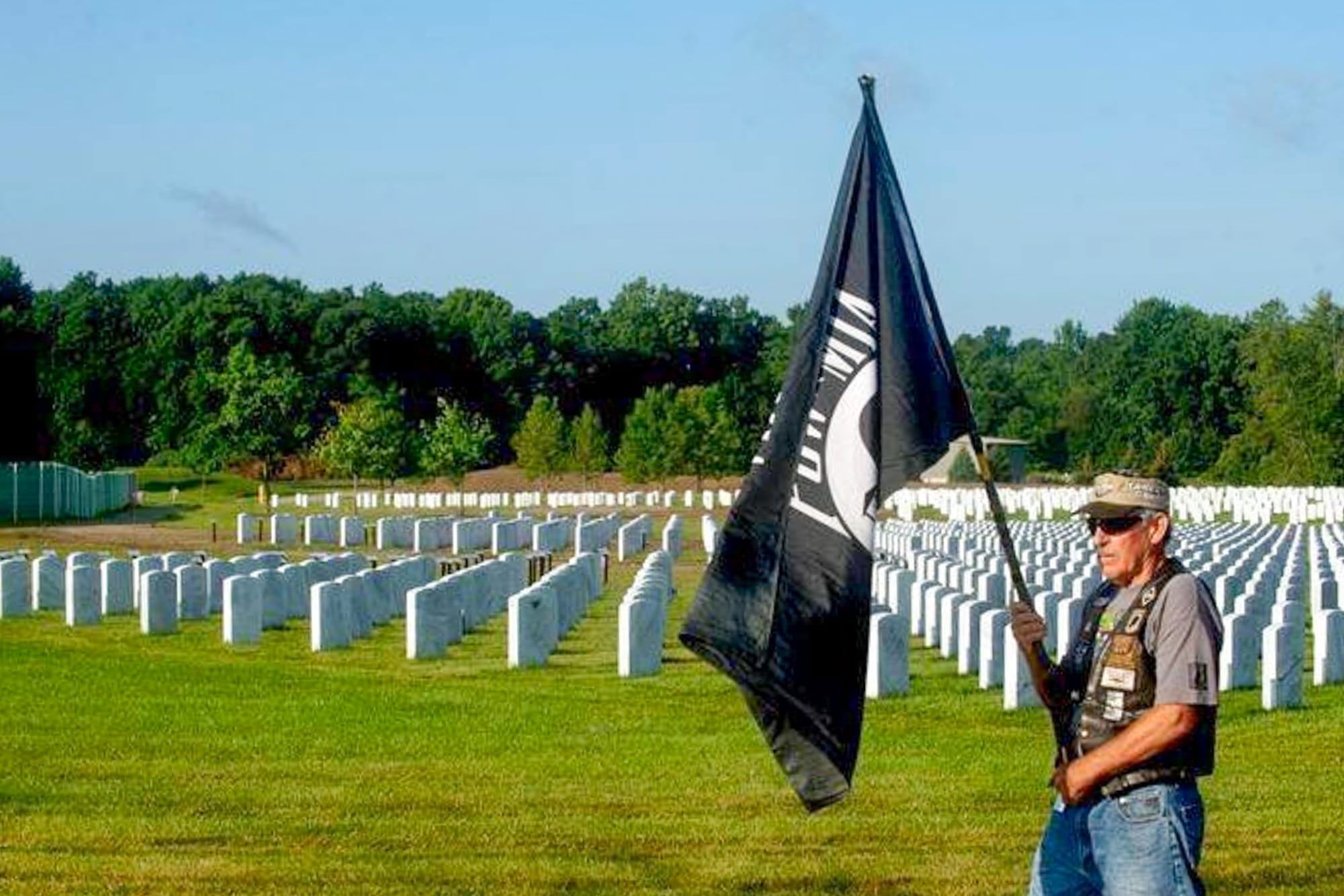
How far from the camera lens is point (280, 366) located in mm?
98812

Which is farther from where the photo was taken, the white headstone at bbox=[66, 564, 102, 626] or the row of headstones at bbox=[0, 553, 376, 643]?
the white headstone at bbox=[66, 564, 102, 626]

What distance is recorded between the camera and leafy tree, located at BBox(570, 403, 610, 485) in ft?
322

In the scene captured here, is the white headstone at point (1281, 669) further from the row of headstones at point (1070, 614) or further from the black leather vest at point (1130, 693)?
the black leather vest at point (1130, 693)

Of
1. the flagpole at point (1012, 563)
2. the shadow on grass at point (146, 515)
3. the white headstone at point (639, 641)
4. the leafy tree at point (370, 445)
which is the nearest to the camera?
the flagpole at point (1012, 563)

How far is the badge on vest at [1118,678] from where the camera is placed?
6.68m

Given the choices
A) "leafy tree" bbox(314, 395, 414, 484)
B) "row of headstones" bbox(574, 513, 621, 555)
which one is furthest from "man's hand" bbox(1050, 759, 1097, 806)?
"leafy tree" bbox(314, 395, 414, 484)

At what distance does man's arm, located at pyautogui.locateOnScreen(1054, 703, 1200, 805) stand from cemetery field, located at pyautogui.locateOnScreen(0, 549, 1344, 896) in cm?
407

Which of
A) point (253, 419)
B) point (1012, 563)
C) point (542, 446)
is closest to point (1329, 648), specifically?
point (1012, 563)

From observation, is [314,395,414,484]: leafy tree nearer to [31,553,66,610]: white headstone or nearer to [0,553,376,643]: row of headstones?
[0,553,376,643]: row of headstones

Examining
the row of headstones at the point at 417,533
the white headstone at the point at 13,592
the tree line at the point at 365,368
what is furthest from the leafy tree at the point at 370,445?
the white headstone at the point at 13,592

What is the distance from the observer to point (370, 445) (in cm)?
8081

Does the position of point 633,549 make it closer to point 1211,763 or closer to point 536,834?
point 536,834

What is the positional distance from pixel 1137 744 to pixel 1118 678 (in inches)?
8.9

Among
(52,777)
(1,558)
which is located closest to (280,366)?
(1,558)
